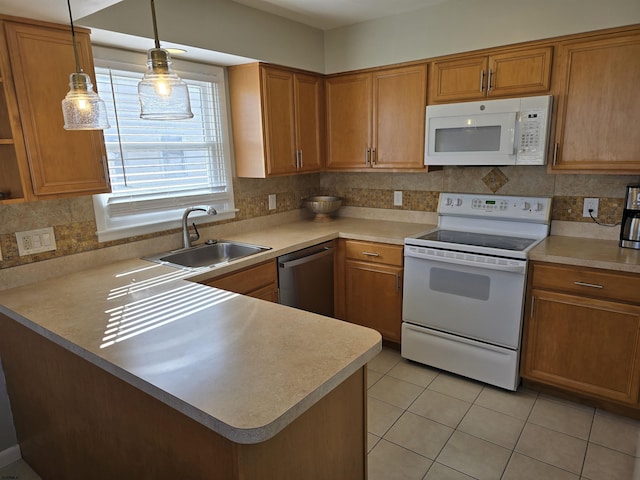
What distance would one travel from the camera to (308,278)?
2916 millimetres

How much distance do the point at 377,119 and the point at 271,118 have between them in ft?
2.66

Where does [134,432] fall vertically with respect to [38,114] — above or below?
below

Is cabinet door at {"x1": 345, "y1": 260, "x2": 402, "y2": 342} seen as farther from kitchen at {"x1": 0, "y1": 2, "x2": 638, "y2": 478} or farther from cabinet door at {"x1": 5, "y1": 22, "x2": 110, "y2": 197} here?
cabinet door at {"x1": 5, "y1": 22, "x2": 110, "y2": 197}

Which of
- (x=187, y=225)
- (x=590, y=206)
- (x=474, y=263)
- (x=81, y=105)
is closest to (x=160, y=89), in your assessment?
(x=81, y=105)

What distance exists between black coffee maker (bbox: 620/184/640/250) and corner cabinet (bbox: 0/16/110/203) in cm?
285

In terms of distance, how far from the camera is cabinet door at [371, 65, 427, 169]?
2.93 meters

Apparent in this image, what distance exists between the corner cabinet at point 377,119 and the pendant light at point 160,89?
2.02 meters

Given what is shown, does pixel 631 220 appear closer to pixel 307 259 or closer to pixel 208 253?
pixel 307 259

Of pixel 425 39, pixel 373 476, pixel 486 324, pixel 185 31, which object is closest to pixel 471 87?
pixel 425 39

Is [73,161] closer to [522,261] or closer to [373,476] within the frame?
[373,476]

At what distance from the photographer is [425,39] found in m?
2.82

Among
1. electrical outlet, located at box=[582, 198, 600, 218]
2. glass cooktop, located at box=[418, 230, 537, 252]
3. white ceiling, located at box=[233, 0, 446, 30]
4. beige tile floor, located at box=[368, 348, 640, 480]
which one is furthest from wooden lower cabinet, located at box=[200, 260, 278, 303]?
electrical outlet, located at box=[582, 198, 600, 218]

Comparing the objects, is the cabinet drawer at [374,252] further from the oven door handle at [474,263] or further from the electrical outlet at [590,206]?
the electrical outlet at [590,206]

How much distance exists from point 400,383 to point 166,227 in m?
1.82
